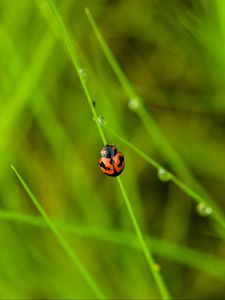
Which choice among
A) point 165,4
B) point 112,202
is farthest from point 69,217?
point 165,4

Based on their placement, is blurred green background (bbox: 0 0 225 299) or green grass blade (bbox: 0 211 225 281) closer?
green grass blade (bbox: 0 211 225 281)

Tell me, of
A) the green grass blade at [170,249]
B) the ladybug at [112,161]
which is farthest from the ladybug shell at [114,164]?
the green grass blade at [170,249]

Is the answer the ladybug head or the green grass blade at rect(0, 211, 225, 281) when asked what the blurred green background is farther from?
the ladybug head

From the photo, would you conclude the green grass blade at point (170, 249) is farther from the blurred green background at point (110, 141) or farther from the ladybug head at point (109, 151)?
the ladybug head at point (109, 151)

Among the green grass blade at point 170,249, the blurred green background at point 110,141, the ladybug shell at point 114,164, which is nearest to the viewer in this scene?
the ladybug shell at point 114,164

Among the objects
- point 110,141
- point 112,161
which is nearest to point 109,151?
point 112,161

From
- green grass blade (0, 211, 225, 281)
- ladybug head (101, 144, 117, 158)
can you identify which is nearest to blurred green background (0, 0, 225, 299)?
green grass blade (0, 211, 225, 281)
